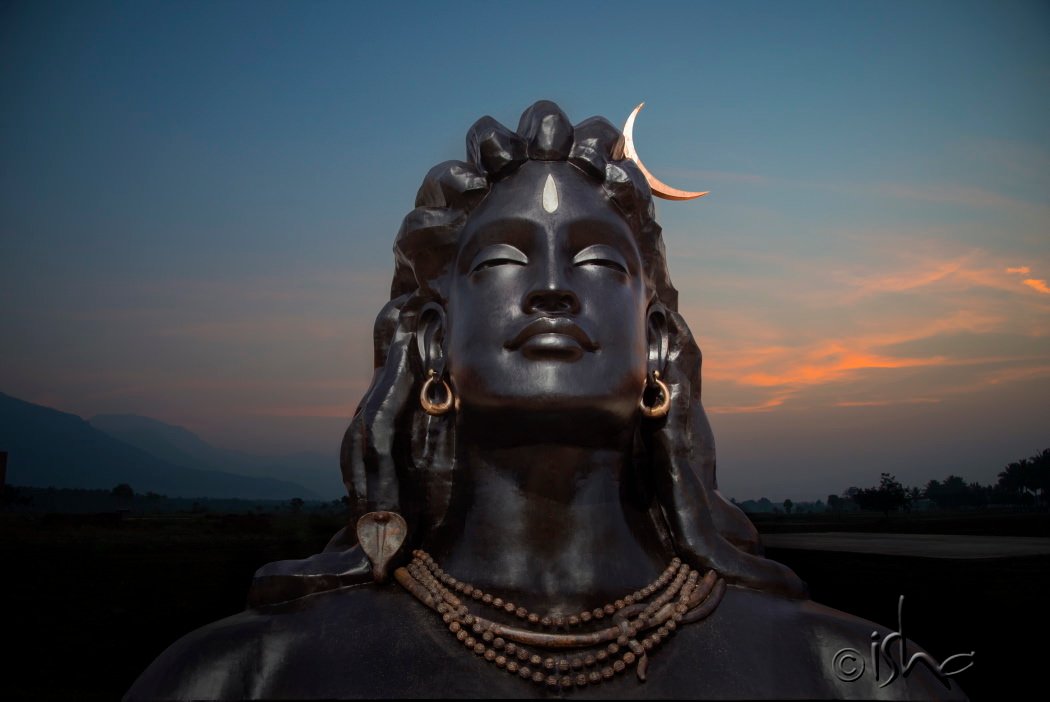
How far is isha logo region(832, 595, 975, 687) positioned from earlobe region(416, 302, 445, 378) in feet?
7.62

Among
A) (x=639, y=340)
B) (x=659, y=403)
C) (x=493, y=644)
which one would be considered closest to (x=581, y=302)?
(x=639, y=340)

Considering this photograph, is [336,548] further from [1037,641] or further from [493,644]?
[1037,641]

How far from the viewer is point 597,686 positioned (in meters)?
3.40

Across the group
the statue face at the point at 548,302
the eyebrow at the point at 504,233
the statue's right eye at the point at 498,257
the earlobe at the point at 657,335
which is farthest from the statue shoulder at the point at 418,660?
the eyebrow at the point at 504,233

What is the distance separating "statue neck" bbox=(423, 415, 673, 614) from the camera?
12.3 feet

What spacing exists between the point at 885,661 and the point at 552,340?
2.02 metres

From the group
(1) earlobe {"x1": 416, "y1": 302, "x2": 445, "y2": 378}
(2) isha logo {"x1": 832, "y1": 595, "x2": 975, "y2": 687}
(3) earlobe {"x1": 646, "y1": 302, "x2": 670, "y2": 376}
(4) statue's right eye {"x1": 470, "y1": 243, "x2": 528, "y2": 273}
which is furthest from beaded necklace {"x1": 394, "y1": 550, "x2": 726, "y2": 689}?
(4) statue's right eye {"x1": 470, "y1": 243, "x2": 528, "y2": 273}

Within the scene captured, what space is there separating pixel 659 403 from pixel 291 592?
198cm

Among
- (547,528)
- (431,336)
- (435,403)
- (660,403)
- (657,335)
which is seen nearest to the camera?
(547,528)

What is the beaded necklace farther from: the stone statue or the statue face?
the statue face

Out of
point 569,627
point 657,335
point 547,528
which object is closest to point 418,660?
point 569,627

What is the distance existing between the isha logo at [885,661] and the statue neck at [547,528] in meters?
0.90

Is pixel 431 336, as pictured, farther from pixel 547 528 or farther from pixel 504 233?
pixel 547 528

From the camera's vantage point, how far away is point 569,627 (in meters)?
3.57
